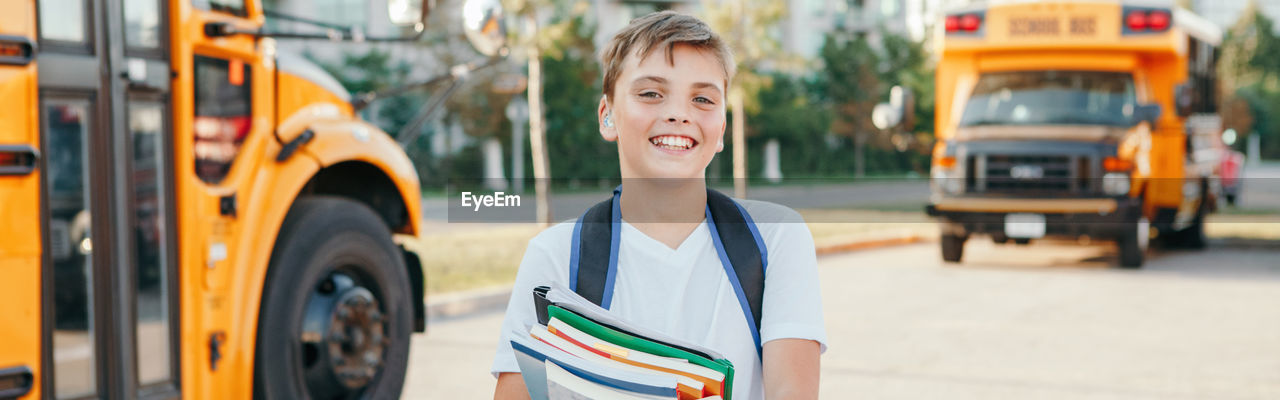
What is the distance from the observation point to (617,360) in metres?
1.84

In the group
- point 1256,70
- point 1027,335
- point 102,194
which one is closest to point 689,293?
point 102,194

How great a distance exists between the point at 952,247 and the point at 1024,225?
0.92 m

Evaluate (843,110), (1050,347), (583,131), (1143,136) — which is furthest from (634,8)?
(1050,347)

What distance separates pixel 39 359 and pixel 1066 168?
1133 cm

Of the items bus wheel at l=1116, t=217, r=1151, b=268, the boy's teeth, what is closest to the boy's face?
the boy's teeth

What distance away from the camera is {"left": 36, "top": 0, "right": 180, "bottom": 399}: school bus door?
4.10 m

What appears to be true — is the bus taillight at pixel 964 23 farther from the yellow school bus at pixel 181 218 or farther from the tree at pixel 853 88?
the tree at pixel 853 88

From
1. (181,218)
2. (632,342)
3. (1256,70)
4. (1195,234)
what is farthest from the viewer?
(1256,70)

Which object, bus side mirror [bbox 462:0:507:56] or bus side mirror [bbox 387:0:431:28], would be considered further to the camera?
bus side mirror [bbox 387:0:431:28]

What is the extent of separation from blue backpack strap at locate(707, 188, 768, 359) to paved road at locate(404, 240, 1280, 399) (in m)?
5.00

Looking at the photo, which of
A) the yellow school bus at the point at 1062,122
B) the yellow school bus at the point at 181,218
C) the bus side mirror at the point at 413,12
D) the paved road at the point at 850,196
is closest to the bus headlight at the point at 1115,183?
the yellow school bus at the point at 1062,122

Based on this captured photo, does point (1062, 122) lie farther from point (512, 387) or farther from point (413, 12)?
point (512, 387)

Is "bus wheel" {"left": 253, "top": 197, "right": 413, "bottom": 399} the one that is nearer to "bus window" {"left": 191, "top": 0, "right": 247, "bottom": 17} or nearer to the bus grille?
"bus window" {"left": 191, "top": 0, "right": 247, "bottom": 17}

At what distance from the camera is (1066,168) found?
44.8 ft
